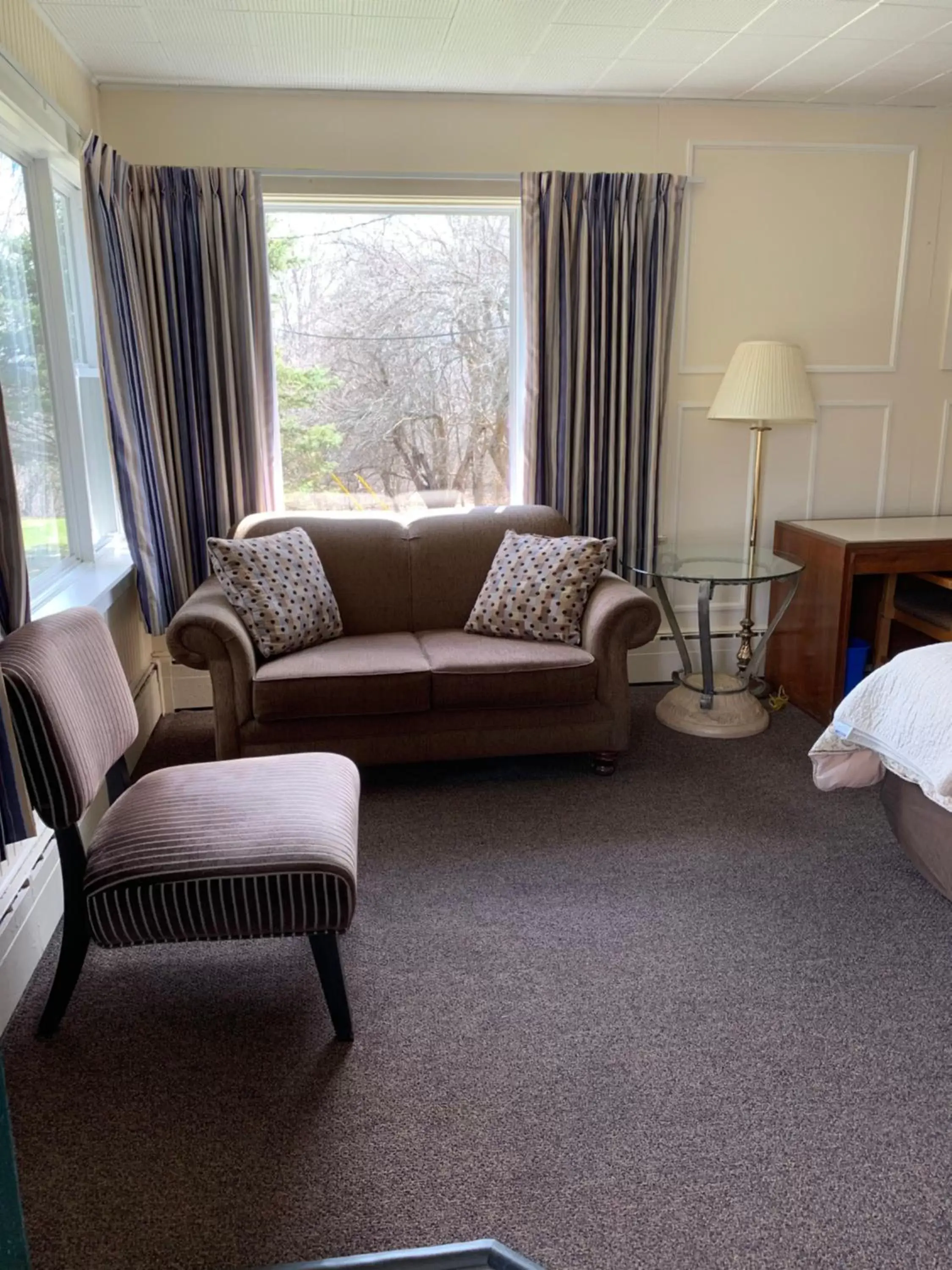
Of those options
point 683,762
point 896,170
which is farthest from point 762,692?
point 896,170

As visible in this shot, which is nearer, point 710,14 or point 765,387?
point 710,14

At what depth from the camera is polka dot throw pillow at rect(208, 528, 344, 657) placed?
3191 millimetres

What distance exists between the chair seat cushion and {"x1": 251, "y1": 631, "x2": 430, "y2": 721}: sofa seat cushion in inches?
39.7

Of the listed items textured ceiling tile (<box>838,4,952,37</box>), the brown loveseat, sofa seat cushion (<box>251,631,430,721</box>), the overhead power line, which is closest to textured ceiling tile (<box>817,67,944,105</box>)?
textured ceiling tile (<box>838,4,952,37</box>)

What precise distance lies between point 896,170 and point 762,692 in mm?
2253

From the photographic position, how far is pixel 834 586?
143 inches

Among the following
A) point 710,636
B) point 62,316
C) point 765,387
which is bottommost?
point 710,636

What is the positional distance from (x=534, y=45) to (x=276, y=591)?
2.02 meters

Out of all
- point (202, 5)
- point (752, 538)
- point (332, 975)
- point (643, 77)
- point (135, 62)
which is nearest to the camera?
point (332, 975)

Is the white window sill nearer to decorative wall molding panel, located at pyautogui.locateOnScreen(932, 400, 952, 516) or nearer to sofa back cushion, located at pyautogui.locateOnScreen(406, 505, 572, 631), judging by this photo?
sofa back cushion, located at pyautogui.locateOnScreen(406, 505, 572, 631)

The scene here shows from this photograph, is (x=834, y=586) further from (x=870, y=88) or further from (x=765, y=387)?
(x=870, y=88)

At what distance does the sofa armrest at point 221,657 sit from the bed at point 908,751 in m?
1.75

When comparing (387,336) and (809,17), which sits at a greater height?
(809,17)

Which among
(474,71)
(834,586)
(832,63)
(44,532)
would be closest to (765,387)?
(834,586)
